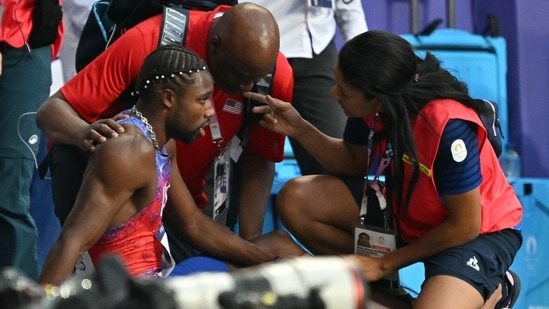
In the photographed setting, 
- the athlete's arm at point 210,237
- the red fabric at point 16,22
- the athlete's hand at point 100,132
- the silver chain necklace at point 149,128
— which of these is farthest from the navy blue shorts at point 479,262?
the red fabric at point 16,22

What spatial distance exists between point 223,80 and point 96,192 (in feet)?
2.74

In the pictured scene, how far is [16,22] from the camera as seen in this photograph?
4195mm

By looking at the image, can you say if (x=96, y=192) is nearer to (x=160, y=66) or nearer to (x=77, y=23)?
(x=160, y=66)

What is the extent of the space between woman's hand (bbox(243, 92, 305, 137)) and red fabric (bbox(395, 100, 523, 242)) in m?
0.46

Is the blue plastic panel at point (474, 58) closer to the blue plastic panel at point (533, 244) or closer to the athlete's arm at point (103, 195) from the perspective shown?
the blue plastic panel at point (533, 244)

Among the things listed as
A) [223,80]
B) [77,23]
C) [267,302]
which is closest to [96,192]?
[223,80]

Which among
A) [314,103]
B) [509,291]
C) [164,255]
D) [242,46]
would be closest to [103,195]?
[164,255]

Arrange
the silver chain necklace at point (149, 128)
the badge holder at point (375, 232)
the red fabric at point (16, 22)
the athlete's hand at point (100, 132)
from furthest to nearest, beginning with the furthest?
1. the red fabric at point (16, 22)
2. the badge holder at point (375, 232)
3. the silver chain necklace at point (149, 128)
4. the athlete's hand at point (100, 132)

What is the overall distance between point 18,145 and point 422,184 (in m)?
1.72

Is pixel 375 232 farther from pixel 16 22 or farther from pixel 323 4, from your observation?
pixel 16 22

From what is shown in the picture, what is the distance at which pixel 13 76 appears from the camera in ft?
13.8

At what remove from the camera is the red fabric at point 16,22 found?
417cm

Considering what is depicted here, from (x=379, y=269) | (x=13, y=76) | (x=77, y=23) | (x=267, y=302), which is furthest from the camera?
(x=77, y=23)

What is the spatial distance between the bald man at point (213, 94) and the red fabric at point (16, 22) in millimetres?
736
